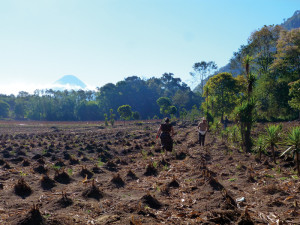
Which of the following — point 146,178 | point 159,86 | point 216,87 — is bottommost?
point 146,178

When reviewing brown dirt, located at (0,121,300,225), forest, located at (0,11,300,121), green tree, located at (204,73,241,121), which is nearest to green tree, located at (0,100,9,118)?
forest, located at (0,11,300,121)

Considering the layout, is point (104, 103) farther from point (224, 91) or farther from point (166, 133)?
point (166, 133)

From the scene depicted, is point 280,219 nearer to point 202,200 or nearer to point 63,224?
point 202,200

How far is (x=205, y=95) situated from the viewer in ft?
104

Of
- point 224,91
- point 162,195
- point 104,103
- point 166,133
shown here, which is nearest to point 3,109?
point 104,103

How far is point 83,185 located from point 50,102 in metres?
79.8

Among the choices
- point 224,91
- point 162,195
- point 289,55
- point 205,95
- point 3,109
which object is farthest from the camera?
point 3,109

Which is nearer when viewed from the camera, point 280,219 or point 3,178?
point 280,219

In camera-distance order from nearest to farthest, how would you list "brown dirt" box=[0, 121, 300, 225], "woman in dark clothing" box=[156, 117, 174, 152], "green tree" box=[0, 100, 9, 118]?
"brown dirt" box=[0, 121, 300, 225] → "woman in dark clothing" box=[156, 117, 174, 152] → "green tree" box=[0, 100, 9, 118]

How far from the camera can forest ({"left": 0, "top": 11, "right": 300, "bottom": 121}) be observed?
77.4ft

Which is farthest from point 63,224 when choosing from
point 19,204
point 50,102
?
point 50,102

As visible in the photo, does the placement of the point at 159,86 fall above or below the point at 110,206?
above

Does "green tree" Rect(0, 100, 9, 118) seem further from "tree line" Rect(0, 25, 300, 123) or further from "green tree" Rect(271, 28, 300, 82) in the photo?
"green tree" Rect(271, 28, 300, 82)

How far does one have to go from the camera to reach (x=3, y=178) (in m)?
7.43
